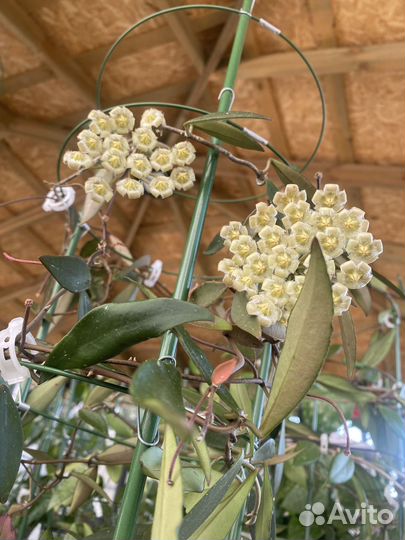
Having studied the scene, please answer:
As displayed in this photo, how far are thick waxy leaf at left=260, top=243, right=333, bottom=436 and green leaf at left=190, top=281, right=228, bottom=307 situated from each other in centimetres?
15

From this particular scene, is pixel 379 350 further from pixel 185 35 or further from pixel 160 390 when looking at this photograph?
pixel 185 35

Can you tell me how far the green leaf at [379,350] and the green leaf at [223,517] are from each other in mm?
806

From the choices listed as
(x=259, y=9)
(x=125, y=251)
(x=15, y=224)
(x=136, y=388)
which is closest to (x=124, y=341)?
(x=136, y=388)

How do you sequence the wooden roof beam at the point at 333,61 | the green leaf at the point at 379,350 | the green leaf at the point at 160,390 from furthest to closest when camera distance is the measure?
the wooden roof beam at the point at 333,61 < the green leaf at the point at 379,350 < the green leaf at the point at 160,390

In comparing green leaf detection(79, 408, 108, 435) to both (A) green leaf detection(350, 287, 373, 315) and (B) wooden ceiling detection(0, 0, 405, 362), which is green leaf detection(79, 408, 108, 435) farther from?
(B) wooden ceiling detection(0, 0, 405, 362)

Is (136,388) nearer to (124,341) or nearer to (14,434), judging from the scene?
(124,341)

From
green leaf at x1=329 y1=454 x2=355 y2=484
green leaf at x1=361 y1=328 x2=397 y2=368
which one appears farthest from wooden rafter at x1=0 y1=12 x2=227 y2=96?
green leaf at x1=329 y1=454 x2=355 y2=484

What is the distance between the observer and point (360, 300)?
2.17 feet

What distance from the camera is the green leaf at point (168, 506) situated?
32cm

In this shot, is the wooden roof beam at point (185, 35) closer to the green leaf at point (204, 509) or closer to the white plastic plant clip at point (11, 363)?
the white plastic plant clip at point (11, 363)

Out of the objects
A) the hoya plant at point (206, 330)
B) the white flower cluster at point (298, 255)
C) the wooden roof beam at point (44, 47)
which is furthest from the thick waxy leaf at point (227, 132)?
the wooden roof beam at point (44, 47)

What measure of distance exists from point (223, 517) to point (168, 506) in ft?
Answer: 0.28

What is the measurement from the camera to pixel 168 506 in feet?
1.08

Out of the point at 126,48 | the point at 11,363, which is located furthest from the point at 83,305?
the point at 126,48
